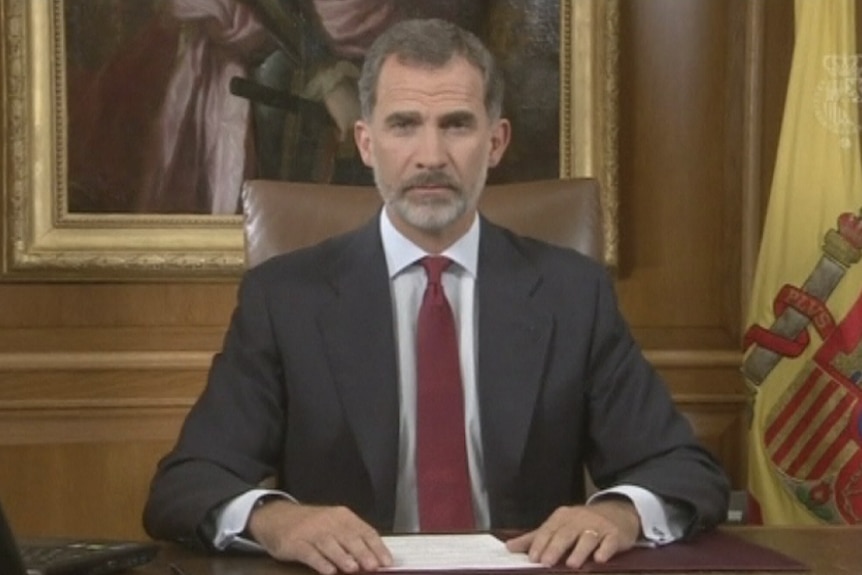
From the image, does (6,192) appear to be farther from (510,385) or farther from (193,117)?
(510,385)

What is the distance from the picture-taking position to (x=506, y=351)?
234 centimetres

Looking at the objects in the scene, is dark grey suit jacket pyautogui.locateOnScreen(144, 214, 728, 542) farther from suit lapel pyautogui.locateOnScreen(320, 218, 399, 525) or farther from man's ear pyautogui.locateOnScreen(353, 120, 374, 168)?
man's ear pyautogui.locateOnScreen(353, 120, 374, 168)

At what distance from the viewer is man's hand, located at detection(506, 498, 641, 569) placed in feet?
5.75

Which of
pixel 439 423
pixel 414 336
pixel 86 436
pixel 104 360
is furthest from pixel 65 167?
pixel 439 423

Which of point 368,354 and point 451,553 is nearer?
point 451,553

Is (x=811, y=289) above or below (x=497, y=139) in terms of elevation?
below

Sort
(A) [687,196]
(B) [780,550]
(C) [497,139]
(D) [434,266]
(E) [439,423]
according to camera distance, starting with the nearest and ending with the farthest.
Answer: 1. (B) [780,550]
2. (E) [439,423]
3. (D) [434,266]
4. (C) [497,139]
5. (A) [687,196]

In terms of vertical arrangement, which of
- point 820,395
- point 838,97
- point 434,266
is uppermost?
point 838,97

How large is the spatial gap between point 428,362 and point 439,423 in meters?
0.10

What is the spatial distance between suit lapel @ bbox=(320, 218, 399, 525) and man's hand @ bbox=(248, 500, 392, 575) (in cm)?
39

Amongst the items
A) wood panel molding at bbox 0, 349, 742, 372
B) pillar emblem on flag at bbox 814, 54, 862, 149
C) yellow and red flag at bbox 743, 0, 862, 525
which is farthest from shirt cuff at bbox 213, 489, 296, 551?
pillar emblem on flag at bbox 814, 54, 862, 149

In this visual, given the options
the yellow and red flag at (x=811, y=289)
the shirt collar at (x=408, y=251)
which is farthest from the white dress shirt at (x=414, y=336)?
the yellow and red flag at (x=811, y=289)

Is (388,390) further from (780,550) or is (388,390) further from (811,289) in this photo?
(811,289)

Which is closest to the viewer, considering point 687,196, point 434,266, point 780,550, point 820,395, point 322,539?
point 322,539
